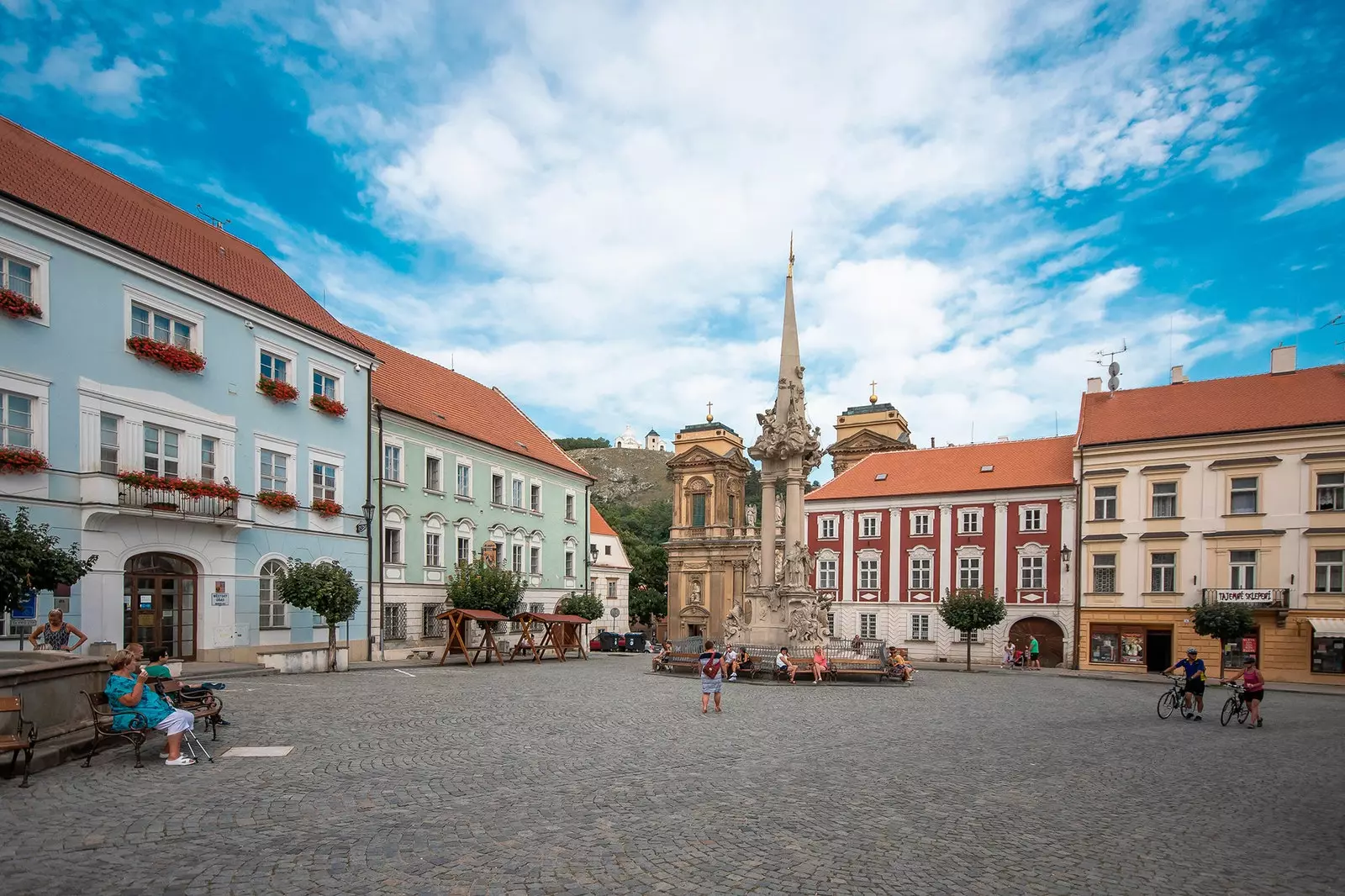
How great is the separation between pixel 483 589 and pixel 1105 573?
28.0 meters

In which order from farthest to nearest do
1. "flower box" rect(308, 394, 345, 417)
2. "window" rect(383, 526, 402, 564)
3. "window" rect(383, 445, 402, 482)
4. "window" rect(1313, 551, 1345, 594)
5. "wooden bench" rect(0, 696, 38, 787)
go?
"window" rect(1313, 551, 1345, 594), "window" rect(383, 445, 402, 482), "window" rect(383, 526, 402, 564), "flower box" rect(308, 394, 345, 417), "wooden bench" rect(0, 696, 38, 787)

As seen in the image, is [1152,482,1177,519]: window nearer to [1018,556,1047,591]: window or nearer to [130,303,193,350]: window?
[1018,556,1047,591]: window

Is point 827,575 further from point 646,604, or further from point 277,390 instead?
point 277,390

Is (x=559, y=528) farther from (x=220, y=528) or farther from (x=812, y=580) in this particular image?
(x=220, y=528)

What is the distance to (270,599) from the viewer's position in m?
26.8

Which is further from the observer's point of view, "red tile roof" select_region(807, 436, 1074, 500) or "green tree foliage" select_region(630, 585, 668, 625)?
"green tree foliage" select_region(630, 585, 668, 625)

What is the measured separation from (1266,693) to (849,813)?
89.6 feet

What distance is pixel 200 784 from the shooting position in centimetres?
959

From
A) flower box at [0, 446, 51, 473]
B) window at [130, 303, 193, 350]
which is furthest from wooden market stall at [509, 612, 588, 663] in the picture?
flower box at [0, 446, 51, 473]

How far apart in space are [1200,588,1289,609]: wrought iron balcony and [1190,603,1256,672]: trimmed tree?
884 mm

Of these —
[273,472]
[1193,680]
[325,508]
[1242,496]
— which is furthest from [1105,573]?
[273,472]

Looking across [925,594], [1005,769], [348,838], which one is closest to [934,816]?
[1005,769]

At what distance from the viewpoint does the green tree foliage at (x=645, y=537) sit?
7719 centimetres

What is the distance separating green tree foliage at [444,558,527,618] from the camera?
32906mm
